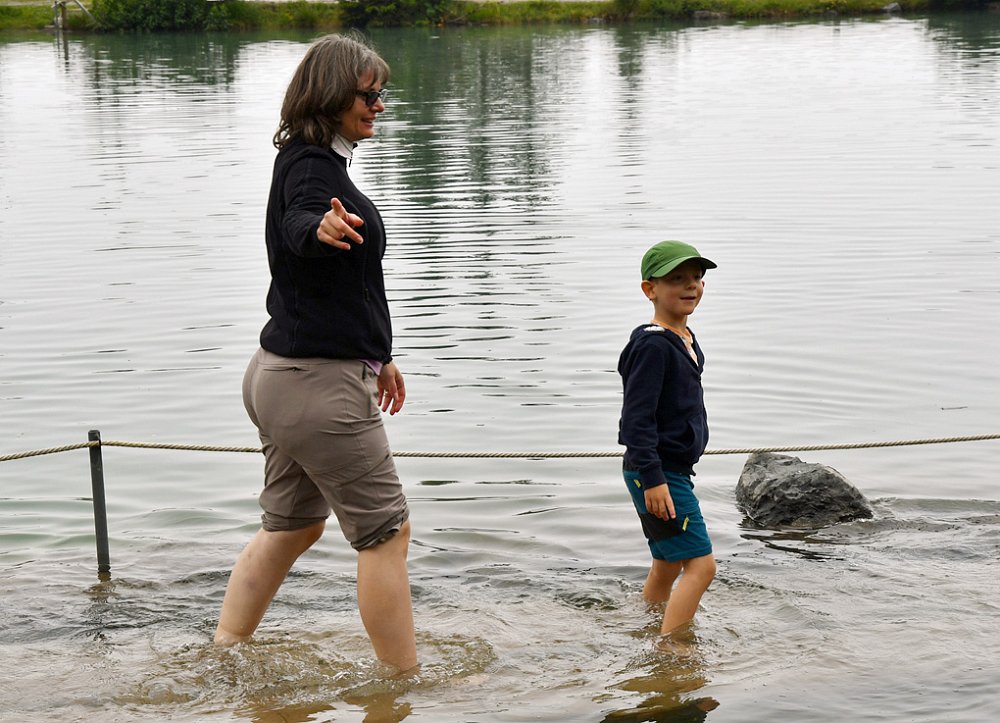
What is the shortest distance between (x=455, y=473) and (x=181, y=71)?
1458 inches

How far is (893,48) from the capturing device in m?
42.4

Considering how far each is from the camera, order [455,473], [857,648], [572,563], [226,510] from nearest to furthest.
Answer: [857,648] → [572,563] → [226,510] → [455,473]

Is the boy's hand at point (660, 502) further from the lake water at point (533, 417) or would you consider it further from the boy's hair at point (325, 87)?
the boy's hair at point (325, 87)

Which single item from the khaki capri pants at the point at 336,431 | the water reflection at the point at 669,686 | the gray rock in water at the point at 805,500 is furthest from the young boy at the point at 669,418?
the gray rock in water at the point at 805,500

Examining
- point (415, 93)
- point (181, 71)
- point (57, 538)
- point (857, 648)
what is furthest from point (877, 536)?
point (181, 71)

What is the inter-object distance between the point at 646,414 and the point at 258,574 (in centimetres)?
145

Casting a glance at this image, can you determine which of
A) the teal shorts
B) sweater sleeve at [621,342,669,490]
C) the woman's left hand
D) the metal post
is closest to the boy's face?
sweater sleeve at [621,342,669,490]

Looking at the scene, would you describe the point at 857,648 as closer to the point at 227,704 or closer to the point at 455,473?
the point at 227,704

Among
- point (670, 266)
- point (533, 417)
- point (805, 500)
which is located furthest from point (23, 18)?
point (670, 266)

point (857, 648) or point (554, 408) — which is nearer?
point (857, 648)

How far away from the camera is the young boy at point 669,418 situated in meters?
4.58

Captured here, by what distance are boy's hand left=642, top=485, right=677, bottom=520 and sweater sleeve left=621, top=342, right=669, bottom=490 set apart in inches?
0.8

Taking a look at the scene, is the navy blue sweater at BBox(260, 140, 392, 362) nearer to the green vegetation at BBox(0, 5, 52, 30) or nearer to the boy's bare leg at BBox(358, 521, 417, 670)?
the boy's bare leg at BBox(358, 521, 417, 670)

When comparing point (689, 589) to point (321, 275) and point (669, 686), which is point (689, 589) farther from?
point (321, 275)
